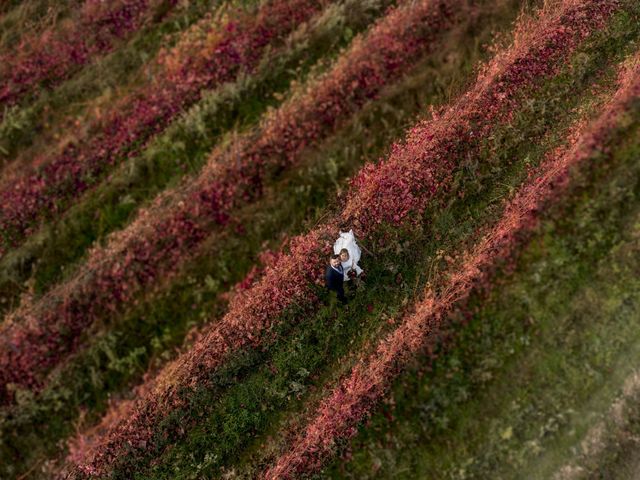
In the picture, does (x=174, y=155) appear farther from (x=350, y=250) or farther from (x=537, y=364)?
(x=537, y=364)

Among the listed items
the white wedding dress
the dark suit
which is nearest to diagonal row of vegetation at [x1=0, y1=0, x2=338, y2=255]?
the white wedding dress

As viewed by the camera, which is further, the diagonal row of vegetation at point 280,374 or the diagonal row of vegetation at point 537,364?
the diagonal row of vegetation at point 280,374

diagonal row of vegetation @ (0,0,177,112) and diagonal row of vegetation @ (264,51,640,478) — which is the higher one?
diagonal row of vegetation @ (0,0,177,112)

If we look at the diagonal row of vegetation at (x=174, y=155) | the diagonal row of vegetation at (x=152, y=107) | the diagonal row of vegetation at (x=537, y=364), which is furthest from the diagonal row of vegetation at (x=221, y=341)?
the diagonal row of vegetation at (x=152, y=107)

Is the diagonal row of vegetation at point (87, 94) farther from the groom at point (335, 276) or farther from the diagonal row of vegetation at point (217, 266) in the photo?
the groom at point (335, 276)

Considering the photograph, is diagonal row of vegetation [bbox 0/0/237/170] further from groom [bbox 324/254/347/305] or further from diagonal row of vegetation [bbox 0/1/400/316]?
groom [bbox 324/254/347/305]

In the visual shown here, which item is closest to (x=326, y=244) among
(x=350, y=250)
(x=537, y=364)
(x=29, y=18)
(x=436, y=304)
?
(x=350, y=250)

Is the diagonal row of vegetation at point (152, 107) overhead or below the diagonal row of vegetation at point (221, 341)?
overhead
